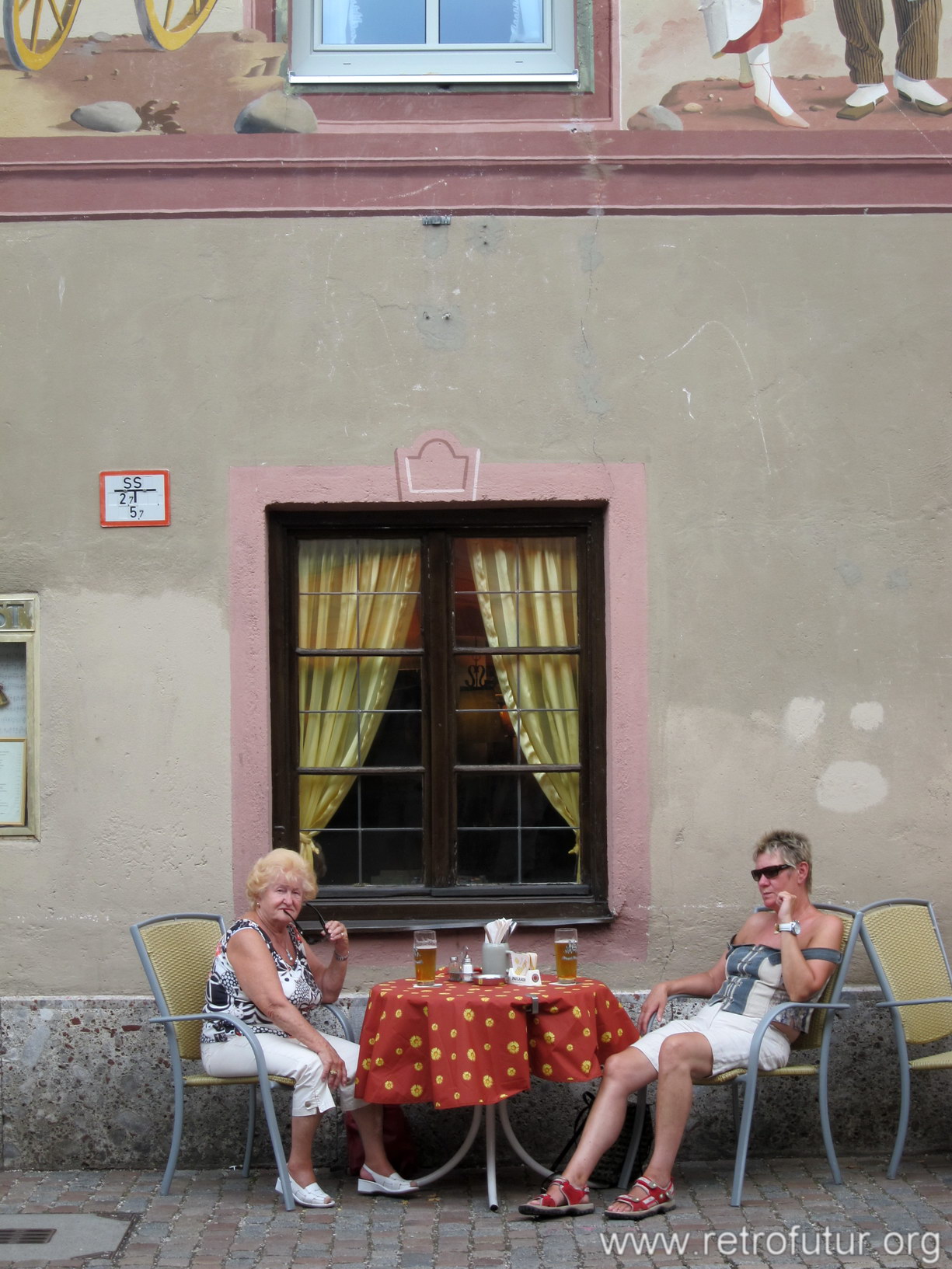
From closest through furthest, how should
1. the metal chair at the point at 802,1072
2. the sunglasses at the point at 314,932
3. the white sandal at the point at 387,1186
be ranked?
1. the metal chair at the point at 802,1072
2. the white sandal at the point at 387,1186
3. the sunglasses at the point at 314,932

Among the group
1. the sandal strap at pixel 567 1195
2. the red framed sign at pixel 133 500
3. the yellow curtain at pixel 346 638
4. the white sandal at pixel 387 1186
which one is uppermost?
the red framed sign at pixel 133 500

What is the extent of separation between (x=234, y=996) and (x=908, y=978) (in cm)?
253

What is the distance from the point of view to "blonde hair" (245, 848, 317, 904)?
18.0 ft

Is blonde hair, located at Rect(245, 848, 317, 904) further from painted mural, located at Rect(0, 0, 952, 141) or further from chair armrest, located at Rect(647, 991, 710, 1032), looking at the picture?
painted mural, located at Rect(0, 0, 952, 141)

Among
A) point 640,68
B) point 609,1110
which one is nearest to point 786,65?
point 640,68

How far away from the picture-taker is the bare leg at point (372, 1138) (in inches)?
213

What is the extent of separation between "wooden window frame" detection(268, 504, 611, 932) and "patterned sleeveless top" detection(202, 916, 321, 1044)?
2.08 feet

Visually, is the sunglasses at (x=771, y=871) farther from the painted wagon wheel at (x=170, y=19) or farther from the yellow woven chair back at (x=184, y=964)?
the painted wagon wheel at (x=170, y=19)

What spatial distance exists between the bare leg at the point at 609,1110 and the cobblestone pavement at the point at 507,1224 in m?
0.17

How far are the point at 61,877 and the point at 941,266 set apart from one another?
4.26 metres

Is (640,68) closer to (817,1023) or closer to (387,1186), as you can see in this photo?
(817,1023)

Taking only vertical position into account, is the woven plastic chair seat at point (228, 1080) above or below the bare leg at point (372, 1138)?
above

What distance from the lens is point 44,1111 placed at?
591 cm

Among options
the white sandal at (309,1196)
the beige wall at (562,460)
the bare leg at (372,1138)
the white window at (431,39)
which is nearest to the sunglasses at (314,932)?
the beige wall at (562,460)
